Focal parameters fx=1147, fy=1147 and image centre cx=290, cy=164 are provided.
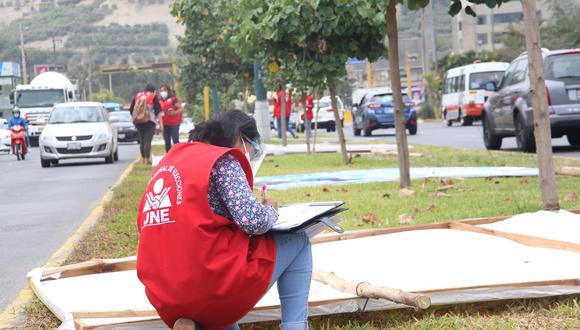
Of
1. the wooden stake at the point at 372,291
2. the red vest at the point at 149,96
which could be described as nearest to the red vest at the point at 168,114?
the red vest at the point at 149,96

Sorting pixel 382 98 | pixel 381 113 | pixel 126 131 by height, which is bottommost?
pixel 126 131

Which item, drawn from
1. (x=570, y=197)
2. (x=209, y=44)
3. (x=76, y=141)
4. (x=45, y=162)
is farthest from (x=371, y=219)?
(x=209, y=44)

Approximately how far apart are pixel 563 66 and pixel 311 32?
5.00 meters

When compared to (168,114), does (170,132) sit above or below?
below

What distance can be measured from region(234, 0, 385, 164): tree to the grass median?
5.75ft

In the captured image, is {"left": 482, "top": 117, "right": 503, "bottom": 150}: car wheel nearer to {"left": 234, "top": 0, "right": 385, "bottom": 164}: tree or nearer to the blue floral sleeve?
{"left": 234, "top": 0, "right": 385, "bottom": 164}: tree

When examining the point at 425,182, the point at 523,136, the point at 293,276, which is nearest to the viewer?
the point at 293,276

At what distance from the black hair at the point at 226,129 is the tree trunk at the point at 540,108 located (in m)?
4.20

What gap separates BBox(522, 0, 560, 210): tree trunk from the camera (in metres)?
8.66

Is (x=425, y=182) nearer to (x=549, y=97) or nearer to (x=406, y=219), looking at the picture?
(x=406, y=219)

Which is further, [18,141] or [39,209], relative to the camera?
[18,141]

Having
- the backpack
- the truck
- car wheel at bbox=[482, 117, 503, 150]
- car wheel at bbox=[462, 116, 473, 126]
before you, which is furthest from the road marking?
car wheel at bbox=[462, 116, 473, 126]

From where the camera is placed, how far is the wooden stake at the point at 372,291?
16.8 ft

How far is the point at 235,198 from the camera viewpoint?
469 centimetres
